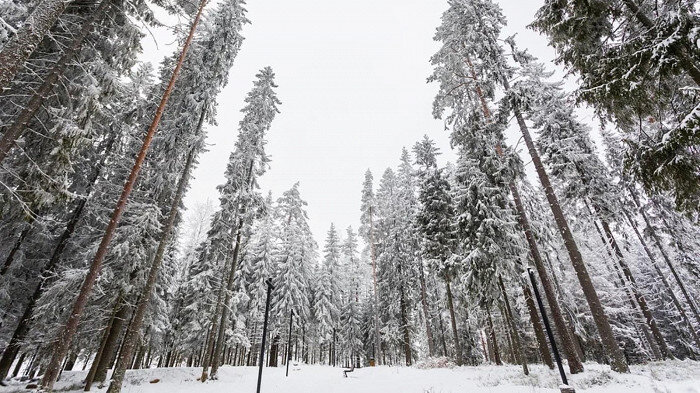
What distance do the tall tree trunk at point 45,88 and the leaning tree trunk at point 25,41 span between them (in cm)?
140

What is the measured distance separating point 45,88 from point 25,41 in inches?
81.7

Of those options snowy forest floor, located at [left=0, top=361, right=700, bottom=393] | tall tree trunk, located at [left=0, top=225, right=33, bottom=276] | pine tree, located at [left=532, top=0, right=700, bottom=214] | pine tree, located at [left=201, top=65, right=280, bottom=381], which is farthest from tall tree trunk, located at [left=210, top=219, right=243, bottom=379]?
pine tree, located at [left=532, top=0, right=700, bottom=214]

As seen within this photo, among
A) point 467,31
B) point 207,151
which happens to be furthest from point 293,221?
point 467,31

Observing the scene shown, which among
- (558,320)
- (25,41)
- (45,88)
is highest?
(45,88)

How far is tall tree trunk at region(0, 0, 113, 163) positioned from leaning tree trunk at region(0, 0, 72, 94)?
1.40m

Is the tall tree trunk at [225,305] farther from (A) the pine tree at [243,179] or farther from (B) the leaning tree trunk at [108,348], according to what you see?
(B) the leaning tree trunk at [108,348]

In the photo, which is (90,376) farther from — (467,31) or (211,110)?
(467,31)

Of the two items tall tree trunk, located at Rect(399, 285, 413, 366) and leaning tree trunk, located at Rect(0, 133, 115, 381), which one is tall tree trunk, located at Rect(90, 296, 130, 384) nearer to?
leaning tree trunk, located at Rect(0, 133, 115, 381)

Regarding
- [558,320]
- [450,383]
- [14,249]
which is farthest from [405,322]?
[14,249]

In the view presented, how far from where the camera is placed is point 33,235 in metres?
13.3

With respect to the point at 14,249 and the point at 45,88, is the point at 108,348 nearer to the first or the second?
the point at 14,249

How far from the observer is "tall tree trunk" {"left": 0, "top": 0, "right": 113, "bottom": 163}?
7645mm

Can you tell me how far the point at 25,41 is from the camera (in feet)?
22.7

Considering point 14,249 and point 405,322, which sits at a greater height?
point 14,249
